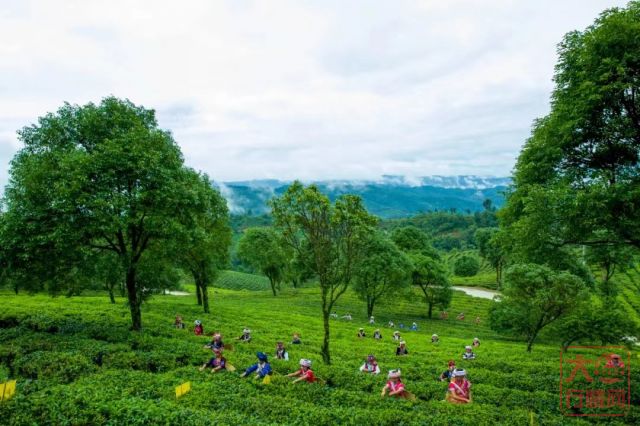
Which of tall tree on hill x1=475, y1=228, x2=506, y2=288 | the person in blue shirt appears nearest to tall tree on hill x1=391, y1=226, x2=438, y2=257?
tall tree on hill x1=475, y1=228, x2=506, y2=288

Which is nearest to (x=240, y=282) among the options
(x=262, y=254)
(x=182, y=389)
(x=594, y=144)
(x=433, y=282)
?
(x=262, y=254)

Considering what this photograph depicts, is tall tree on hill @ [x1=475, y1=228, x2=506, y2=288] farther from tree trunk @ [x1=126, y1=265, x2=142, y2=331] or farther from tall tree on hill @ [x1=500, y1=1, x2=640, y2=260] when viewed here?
tree trunk @ [x1=126, y1=265, x2=142, y2=331]

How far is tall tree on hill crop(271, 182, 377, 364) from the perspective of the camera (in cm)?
1861

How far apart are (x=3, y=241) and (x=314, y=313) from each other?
116 ft

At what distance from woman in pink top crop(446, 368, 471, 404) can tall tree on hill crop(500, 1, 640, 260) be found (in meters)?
7.00

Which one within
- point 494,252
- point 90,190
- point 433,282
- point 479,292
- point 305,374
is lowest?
point 479,292

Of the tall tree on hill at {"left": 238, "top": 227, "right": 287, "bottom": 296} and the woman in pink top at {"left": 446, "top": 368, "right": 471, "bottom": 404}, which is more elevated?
the tall tree on hill at {"left": 238, "top": 227, "right": 287, "bottom": 296}

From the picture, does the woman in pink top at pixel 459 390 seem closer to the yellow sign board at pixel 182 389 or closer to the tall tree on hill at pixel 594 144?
the tall tree on hill at pixel 594 144

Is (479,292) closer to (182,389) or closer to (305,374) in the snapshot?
(305,374)

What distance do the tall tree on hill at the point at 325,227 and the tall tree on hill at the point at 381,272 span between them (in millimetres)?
26209

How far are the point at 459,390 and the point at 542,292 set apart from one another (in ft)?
48.5

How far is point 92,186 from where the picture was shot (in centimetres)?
1958

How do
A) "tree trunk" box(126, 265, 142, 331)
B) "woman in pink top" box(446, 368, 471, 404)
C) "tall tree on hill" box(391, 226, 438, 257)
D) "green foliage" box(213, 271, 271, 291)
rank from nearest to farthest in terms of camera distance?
"woman in pink top" box(446, 368, 471, 404) → "tree trunk" box(126, 265, 142, 331) → "tall tree on hill" box(391, 226, 438, 257) → "green foliage" box(213, 271, 271, 291)

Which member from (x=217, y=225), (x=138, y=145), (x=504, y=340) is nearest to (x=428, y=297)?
(x=504, y=340)
